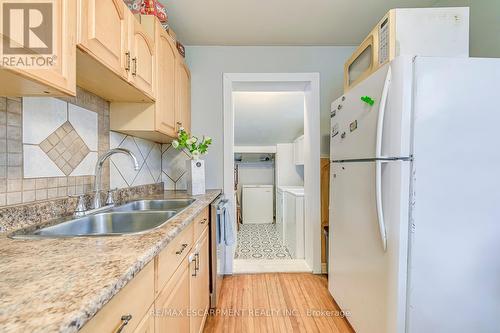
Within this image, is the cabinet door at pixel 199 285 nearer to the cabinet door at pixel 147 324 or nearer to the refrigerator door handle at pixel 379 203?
the cabinet door at pixel 147 324

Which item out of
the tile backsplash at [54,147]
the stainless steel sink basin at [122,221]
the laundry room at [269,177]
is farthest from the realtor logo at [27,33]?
the laundry room at [269,177]

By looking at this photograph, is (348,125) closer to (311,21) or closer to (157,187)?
(311,21)

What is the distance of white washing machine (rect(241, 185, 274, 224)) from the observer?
506 cm

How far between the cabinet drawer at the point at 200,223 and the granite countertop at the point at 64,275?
1.63ft

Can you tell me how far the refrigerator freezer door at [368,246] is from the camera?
1.12 meters

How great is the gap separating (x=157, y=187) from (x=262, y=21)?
174 centimetres

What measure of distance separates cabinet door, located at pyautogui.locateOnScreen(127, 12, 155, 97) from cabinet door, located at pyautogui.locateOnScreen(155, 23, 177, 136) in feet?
0.28

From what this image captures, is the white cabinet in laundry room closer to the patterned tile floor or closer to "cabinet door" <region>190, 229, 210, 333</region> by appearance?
the patterned tile floor

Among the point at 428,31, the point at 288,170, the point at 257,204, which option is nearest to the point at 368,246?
the point at 428,31

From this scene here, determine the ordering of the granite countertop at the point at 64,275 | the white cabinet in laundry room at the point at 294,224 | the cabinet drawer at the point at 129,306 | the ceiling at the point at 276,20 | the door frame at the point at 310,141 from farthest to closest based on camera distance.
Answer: the white cabinet in laundry room at the point at 294,224 → the door frame at the point at 310,141 → the ceiling at the point at 276,20 → the cabinet drawer at the point at 129,306 → the granite countertop at the point at 64,275

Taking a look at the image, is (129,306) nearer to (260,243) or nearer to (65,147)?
(65,147)

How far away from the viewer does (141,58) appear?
1.36 m

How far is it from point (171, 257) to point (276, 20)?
1.99m

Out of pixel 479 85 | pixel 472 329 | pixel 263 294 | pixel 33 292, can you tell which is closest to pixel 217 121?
pixel 263 294
